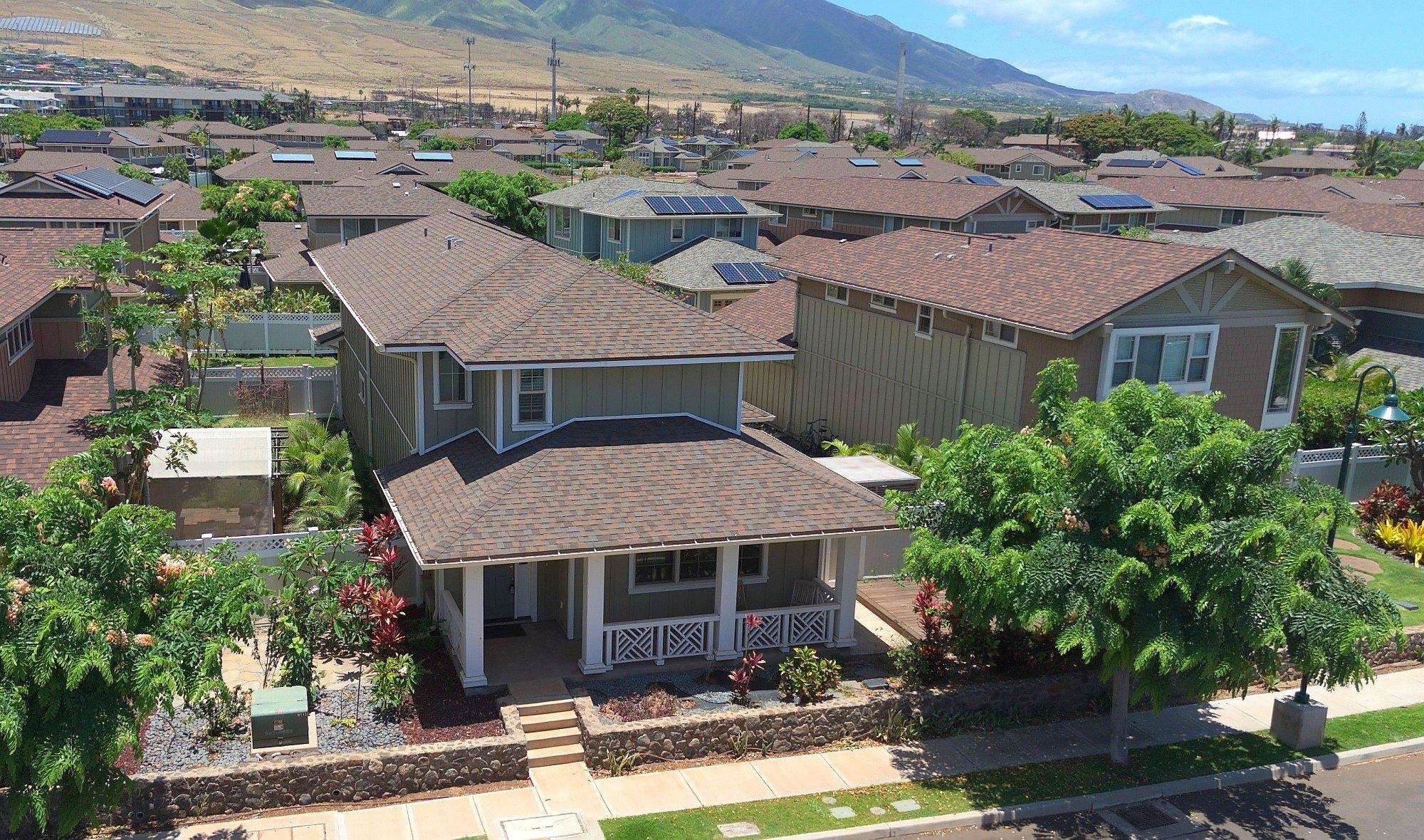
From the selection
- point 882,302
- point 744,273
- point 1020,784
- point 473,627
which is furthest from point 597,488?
point 744,273

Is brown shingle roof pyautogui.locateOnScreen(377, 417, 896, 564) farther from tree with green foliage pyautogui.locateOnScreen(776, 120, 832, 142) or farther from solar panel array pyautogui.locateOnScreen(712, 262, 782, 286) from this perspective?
tree with green foliage pyautogui.locateOnScreen(776, 120, 832, 142)

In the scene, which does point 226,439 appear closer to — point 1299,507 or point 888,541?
point 888,541

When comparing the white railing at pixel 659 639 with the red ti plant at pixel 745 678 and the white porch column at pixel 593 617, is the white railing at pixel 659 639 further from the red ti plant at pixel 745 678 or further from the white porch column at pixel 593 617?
the red ti plant at pixel 745 678

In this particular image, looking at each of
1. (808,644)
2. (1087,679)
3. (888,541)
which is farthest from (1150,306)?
(808,644)

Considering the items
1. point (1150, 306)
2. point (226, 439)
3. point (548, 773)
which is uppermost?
point (1150, 306)

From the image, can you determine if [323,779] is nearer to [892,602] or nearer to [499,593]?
[499,593]

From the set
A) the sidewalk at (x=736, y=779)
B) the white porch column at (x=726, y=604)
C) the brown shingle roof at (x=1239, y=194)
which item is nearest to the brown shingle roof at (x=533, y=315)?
the white porch column at (x=726, y=604)

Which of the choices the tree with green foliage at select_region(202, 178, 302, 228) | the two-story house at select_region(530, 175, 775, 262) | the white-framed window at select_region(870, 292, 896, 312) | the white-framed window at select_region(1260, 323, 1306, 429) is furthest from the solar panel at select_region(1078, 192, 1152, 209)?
the tree with green foliage at select_region(202, 178, 302, 228)
